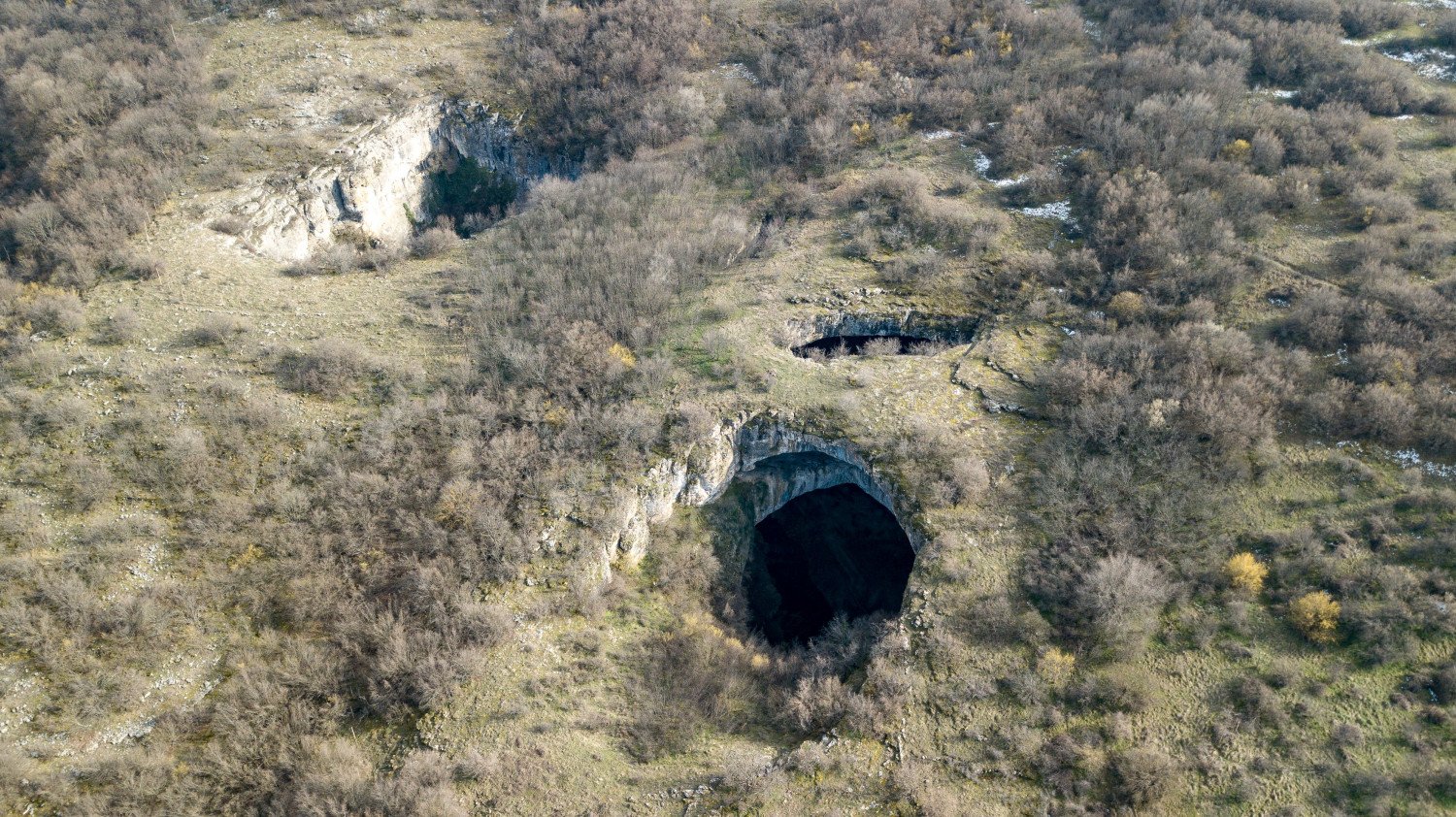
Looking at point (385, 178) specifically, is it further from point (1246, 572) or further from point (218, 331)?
point (1246, 572)

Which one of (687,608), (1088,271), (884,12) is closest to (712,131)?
(884,12)

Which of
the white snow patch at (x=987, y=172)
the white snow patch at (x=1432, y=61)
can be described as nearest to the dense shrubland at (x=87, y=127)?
the white snow patch at (x=987, y=172)

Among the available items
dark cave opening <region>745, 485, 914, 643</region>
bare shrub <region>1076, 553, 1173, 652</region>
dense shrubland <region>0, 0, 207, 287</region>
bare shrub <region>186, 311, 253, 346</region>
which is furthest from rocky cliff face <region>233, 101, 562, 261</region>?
bare shrub <region>1076, 553, 1173, 652</region>

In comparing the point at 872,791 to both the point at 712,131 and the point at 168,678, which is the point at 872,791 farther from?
the point at 712,131

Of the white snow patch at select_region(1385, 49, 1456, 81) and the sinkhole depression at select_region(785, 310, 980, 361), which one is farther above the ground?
the white snow patch at select_region(1385, 49, 1456, 81)

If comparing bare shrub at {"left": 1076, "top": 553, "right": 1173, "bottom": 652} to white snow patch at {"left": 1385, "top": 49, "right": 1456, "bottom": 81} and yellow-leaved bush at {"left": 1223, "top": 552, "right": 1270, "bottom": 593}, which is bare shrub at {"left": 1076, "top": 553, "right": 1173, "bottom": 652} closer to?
yellow-leaved bush at {"left": 1223, "top": 552, "right": 1270, "bottom": 593}
